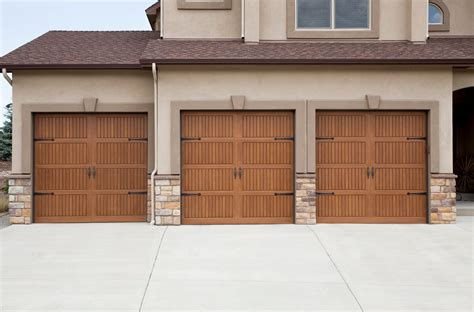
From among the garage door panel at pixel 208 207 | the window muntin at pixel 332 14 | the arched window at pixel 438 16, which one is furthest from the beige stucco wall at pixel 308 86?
the arched window at pixel 438 16

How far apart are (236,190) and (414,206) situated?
4.06m

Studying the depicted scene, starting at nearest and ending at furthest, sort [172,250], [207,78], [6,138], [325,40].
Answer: [172,250]
[207,78]
[325,40]
[6,138]

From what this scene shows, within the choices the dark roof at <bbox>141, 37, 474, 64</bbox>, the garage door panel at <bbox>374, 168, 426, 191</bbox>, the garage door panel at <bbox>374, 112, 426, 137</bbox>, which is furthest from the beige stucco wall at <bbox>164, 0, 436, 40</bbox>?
the garage door panel at <bbox>374, 168, 426, 191</bbox>

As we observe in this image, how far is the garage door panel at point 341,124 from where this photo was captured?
35.8 ft

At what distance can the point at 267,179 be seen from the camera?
1089 centimetres

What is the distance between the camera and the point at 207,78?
10.7 m

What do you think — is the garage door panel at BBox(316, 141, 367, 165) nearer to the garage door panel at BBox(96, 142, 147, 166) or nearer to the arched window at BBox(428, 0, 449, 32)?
the garage door panel at BBox(96, 142, 147, 166)

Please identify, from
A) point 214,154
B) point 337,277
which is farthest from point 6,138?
point 337,277

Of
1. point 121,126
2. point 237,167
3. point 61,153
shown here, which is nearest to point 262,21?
point 237,167

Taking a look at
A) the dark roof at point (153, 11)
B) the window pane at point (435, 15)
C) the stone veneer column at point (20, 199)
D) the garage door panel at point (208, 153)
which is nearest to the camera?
the garage door panel at point (208, 153)

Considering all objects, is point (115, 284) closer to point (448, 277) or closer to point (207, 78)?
point (448, 277)

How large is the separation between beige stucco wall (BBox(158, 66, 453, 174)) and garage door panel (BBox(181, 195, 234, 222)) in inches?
35.4

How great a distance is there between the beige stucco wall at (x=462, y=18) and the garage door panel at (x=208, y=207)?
7572 millimetres

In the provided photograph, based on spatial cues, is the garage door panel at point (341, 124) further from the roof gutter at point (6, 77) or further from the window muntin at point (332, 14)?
the roof gutter at point (6, 77)
